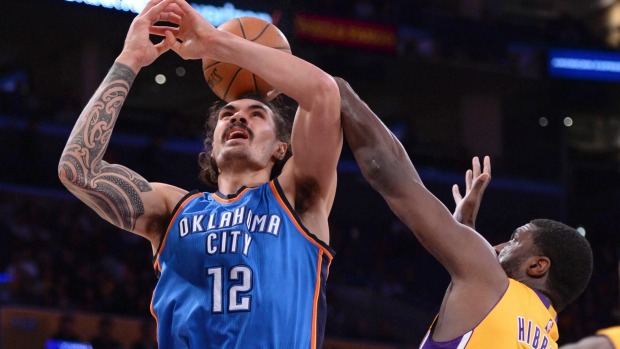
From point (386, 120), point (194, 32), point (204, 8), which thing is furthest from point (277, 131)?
point (386, 120)

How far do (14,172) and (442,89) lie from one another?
11.0 meters

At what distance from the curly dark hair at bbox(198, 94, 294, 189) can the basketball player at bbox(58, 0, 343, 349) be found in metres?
0.09

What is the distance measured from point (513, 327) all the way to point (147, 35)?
5.92 ft

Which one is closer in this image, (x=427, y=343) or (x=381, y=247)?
(x=427, y=343)

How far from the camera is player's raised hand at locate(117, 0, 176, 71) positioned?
3.66m

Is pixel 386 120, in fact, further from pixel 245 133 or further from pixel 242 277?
pixel 242 277

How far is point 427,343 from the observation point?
147 inches

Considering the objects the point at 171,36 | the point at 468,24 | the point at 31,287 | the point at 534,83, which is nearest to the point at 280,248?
Result: the point at 171,36

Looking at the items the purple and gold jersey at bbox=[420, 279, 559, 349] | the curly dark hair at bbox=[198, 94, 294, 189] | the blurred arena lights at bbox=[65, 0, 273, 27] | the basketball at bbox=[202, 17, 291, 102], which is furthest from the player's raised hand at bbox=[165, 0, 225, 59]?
the blurred arena lights at bbox=[65, 0, 273, 27]

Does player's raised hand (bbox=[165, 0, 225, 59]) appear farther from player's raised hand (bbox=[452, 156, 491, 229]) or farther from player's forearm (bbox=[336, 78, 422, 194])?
player's raised hand (bbox=[452, 156, 491, 229])

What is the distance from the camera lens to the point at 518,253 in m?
4.04

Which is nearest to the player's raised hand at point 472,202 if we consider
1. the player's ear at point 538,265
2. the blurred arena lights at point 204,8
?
the player's ear at point 538,265

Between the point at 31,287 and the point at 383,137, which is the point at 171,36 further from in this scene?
the point at 31,287

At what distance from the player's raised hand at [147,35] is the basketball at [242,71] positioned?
269mm
